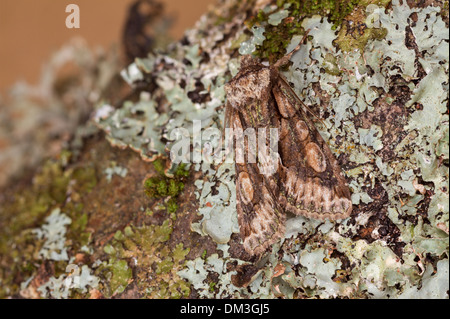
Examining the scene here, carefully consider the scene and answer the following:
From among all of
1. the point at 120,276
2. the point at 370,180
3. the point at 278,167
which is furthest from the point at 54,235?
the point at 370,180

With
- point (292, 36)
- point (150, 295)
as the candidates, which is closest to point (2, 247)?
point (150, 295)

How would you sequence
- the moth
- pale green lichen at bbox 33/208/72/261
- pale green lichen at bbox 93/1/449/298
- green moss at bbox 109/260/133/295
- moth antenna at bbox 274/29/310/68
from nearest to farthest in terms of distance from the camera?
pale green lichen at bbox 93/1/449/298 < the moth < moth antenna at bbox 274/29/310/68 < green moss at bbox 109/260/133/295 < pale green lichen at bbox 33/208/72/261

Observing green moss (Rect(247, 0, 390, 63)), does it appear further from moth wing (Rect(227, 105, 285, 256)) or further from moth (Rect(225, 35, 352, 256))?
moth wing (Rect(227, 105, 285, 256))

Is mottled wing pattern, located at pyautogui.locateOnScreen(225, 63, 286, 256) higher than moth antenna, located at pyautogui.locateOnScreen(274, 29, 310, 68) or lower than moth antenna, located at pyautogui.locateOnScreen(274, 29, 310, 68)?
lower

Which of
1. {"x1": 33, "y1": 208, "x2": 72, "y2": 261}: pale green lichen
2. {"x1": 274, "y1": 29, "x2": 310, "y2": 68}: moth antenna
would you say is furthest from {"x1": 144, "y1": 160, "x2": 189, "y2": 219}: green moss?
{"x1": 274, "y1": 29, "x2": 310, "y2": 68}: moth antenna

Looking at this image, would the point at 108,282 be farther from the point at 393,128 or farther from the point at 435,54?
the point at 435,54

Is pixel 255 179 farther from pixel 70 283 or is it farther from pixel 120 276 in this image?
pixel 70 283

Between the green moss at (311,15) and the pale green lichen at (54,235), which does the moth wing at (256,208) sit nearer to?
the green moss at (311,15)
